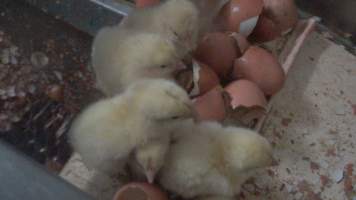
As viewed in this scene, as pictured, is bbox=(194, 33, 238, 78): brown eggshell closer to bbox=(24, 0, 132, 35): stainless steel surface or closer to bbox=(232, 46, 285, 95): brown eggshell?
bbox=(232, 46, 285, 95): brown eggshell

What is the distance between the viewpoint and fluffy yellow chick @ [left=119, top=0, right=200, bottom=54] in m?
1.33

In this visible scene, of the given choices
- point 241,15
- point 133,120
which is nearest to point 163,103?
Result: point 133,120

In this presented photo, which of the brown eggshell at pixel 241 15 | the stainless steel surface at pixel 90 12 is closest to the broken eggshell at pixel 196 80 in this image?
the brown eggshell at pixel 241 15

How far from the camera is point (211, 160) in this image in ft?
3.69

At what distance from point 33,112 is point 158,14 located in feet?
1.52

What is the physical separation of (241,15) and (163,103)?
0.56 metres

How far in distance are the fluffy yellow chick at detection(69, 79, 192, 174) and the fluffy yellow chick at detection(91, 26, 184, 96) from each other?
4.2 inches

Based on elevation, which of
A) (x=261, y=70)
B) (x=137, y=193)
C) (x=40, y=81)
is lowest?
(x=40, y=81)

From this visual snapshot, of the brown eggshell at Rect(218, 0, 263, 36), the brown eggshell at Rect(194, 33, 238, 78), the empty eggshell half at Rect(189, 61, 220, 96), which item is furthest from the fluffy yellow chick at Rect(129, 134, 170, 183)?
the brown eggshell at Rect(218, 0, 263, 36)

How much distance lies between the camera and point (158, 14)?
1.34 meters

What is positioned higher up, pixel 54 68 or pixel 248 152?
pixel 248 152

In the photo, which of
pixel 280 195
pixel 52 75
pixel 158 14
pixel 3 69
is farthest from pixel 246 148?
pixel 3 69

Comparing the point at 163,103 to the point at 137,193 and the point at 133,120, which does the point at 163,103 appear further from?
the point at 137,193

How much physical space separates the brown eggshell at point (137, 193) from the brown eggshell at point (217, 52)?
46 centimetres
